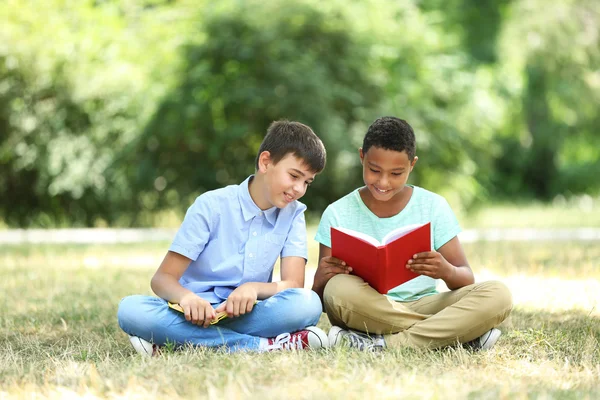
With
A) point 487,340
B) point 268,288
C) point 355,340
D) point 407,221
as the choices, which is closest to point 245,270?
point 268,288

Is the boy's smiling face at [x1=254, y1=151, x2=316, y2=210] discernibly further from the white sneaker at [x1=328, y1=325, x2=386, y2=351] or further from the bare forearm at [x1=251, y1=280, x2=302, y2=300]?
the white sneaker at [x1=328, y1=325, x2=386, y2=351]

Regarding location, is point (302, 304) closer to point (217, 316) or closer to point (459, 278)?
point (217, 316)

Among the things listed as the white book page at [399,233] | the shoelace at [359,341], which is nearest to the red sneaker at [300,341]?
the shoelace at [359,341]

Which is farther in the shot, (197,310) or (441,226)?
(441,226)

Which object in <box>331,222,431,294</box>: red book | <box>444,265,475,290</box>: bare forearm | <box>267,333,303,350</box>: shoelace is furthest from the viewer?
<box>444,265,475,290</box>: bare forearm

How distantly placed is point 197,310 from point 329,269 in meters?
0.70

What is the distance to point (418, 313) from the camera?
12.7 feet

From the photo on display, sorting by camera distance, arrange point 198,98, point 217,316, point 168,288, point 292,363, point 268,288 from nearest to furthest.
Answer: point 292,363 < point 217,316 < point 168,288 < point 268,288 < point 198,98

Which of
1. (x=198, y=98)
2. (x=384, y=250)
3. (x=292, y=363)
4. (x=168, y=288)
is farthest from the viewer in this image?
(x=198, y=98)

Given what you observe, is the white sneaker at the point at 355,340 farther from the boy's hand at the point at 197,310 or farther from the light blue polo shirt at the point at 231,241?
the boy's hand at the point at 197,310

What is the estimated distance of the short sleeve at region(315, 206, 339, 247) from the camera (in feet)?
13.3

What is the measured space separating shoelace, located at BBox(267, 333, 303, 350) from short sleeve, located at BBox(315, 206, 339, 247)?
1.76 ft

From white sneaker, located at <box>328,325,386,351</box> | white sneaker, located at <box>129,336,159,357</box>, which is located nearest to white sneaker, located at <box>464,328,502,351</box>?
white sneaker, located at <box>328,325,386,351</box>

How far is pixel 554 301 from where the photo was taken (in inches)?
200
